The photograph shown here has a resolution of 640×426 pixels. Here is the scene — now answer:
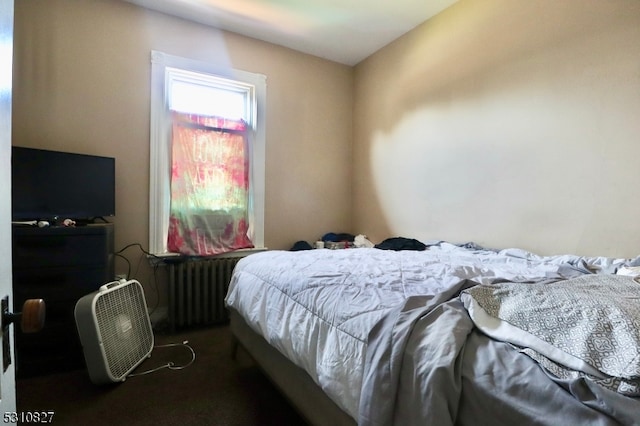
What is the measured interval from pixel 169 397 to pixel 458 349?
5.48 feet

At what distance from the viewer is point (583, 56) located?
6.16ft

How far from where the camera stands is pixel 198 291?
2695 mm

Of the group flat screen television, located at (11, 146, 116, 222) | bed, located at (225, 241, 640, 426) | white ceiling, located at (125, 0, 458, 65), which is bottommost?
bed, located at (225, 241, 640, 426)

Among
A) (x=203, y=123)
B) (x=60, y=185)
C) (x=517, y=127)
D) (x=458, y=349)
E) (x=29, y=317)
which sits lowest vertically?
(x=458, y=349)

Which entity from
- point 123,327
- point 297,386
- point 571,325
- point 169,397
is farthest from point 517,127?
point 123,327

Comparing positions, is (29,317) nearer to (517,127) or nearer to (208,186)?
(208,186)

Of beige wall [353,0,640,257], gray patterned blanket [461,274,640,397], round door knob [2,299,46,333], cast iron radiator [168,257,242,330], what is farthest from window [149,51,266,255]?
gray patterned blanket [461,274,640,397]

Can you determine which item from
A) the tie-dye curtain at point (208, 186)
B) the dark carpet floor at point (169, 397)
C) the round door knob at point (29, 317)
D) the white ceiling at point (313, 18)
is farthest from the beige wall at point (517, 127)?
the round door knob at point (29, 317)

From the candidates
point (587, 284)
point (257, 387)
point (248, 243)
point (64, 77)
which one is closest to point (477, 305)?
point (587, 284)

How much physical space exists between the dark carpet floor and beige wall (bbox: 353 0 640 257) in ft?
6.33

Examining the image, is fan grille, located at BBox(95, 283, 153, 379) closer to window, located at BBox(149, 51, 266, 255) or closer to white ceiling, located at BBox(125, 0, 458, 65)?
window, located at BBox(149, 51, 266, 255)

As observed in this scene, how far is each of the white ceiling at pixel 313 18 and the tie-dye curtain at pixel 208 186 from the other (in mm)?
900

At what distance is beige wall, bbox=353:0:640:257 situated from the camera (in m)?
1.75

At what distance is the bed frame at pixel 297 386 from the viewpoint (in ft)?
3.49
